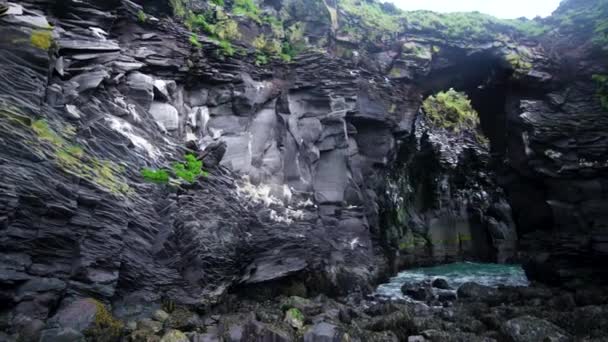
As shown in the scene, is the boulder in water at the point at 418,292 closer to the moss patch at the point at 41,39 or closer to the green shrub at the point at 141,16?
the green shrub at the point at 141,16

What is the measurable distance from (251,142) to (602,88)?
18.6 m

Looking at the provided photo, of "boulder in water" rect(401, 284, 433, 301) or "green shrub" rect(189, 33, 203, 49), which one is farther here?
"boulder in water" rect(401, 284, 433, 301)

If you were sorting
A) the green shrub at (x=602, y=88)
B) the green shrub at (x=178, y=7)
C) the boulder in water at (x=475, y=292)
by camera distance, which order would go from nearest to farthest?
the boulder in water at (x=475, y=292) < the green shrub at (x=178, y=7) < the green shrub at (x=602, y=88)

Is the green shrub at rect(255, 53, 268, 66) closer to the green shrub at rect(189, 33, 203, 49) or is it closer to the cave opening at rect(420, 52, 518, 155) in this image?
the green shrub at rect(189, 33, 203, 49)

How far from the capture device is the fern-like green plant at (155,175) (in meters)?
13.7

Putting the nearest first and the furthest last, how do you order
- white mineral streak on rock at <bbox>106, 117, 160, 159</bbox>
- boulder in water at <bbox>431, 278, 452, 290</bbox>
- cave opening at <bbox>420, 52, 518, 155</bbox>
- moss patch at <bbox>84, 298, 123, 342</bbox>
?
moss patch at <bbox>84, 298, 123, 342</bbox>, white mineral streak on rock at <bbox>106, 117, 160, 159</bbox>, boulder in water at <bbox>431, 278, 452, 290</bbox>, cave opening at <bbox>420, 52, 518, 155</bbox>

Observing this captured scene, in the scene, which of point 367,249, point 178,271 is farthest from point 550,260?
point 178,271

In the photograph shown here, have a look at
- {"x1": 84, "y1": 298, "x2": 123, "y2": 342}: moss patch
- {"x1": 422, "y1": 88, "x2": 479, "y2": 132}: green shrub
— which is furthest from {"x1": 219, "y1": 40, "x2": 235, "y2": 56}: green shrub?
{"x1": 422, "y1": 88, "x2": 479, "y2": 132}: green shrub

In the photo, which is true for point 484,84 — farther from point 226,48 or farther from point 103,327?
point 103,327

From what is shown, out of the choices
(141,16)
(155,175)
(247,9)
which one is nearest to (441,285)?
(155,175)

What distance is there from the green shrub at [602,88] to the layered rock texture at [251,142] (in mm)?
265

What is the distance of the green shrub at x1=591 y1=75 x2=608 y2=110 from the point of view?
2112 centimetres

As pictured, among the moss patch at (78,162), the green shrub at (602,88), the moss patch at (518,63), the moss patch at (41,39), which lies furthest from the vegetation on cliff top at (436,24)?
the moss patch at (78,162)

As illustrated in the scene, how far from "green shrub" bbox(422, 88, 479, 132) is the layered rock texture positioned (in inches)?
186
